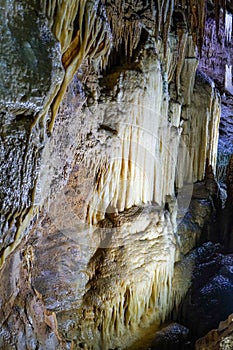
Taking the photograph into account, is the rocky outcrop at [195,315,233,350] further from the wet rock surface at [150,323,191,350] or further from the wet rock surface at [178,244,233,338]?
the wet rock surface at [178,244,233,338]

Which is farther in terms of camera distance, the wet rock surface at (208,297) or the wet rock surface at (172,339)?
the wet rock surface at (208,297)

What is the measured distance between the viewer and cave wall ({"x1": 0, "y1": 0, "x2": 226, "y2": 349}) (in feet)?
9.77

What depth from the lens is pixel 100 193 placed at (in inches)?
172

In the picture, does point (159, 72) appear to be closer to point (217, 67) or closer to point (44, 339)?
point (44, 339)

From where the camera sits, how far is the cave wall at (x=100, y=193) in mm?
2979

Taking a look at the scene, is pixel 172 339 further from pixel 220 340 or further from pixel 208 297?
pixel 220 340

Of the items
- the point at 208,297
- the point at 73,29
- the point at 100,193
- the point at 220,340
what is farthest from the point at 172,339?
the point at 73,29

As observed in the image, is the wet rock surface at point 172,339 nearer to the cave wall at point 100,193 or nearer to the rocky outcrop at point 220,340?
the cave wall at point 100,193

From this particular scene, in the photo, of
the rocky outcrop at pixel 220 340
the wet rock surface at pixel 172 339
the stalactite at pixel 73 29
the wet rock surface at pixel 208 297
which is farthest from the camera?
the wet rock surface at pixel 208 297

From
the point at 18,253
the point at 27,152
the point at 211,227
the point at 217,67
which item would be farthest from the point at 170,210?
the point at 217,67

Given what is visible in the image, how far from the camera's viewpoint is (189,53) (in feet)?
19.8

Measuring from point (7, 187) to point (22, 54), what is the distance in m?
0.84

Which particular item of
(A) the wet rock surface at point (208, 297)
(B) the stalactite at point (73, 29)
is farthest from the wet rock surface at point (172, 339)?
(B) the stalactite at point (73, 29)

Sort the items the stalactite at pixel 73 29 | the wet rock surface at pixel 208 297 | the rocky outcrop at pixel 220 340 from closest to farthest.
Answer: the stalactite at pixel 73 29, the rocky outcrop at pixel 220 340, the wet rock surface at pixel 208 297
